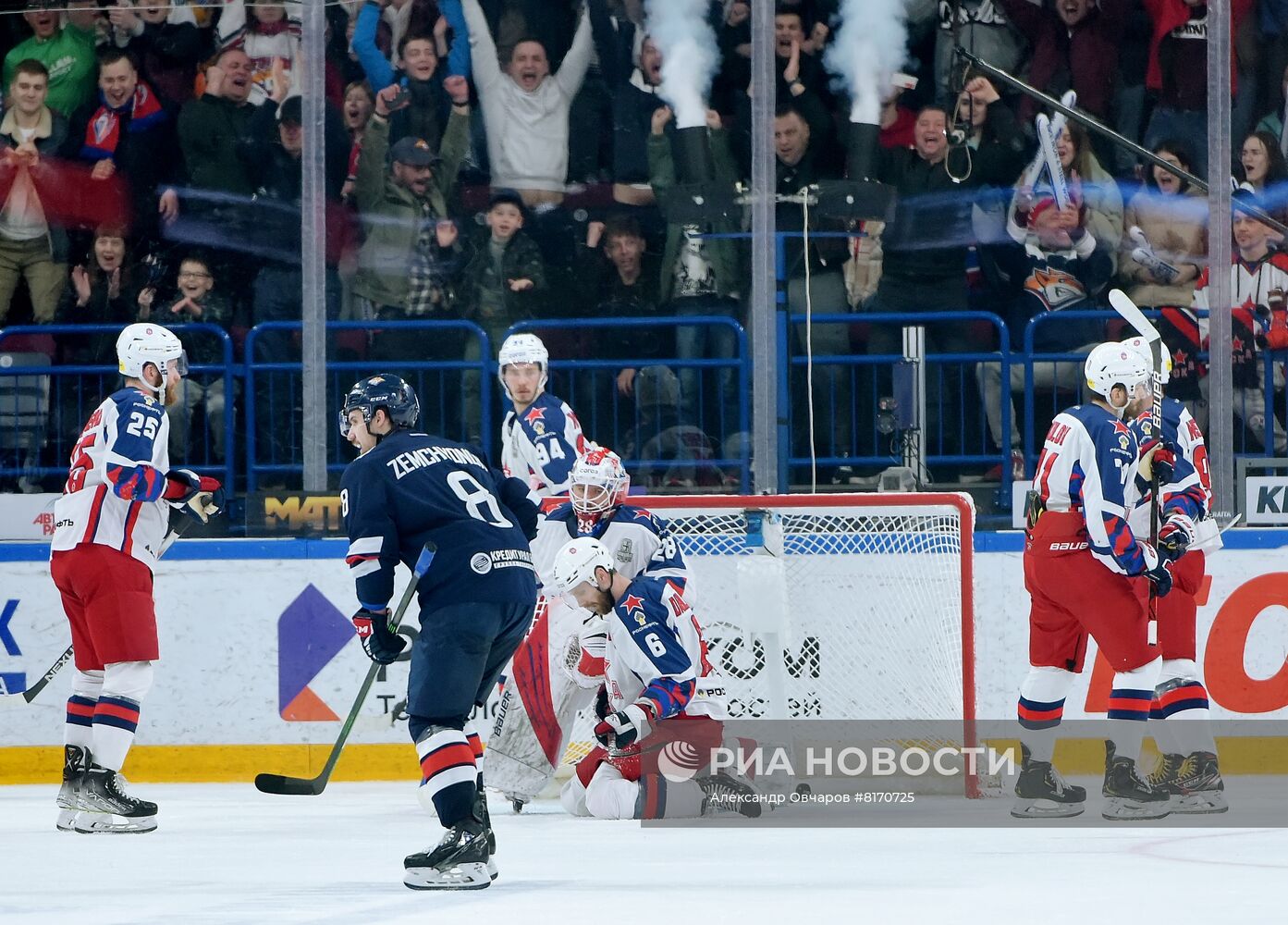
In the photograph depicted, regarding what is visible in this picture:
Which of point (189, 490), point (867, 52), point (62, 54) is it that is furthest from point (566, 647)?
point (62, 54)

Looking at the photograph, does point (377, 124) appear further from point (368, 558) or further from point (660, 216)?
point (368, 558)

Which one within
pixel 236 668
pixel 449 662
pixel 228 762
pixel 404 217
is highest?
pixel 404 217

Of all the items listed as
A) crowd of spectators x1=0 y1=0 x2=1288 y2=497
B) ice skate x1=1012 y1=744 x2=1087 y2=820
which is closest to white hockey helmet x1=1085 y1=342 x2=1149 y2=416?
ice skate x1=1012 y1=744 x2=1087 y2=820

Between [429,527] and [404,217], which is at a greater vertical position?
[404,217]

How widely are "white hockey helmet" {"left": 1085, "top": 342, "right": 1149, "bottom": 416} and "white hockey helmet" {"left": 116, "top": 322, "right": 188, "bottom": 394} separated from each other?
2.71m

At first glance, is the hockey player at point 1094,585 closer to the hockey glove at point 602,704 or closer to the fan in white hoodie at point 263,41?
the hockey glove at point 602,704

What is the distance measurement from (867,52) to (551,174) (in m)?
1.55

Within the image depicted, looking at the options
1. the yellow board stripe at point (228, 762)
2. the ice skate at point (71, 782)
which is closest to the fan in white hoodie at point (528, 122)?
the yellow board stripe at point (228, 762)

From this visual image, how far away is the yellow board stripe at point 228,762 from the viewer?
280 inches

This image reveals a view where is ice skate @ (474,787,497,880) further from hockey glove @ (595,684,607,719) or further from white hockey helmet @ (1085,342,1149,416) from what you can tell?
white hockey helmet @ (1085,342,1149,416)

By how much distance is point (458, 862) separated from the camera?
4.30m

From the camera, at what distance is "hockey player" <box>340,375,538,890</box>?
433 cm

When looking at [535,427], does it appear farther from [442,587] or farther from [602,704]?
[442,587]

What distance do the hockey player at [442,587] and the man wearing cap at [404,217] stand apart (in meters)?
4.18
